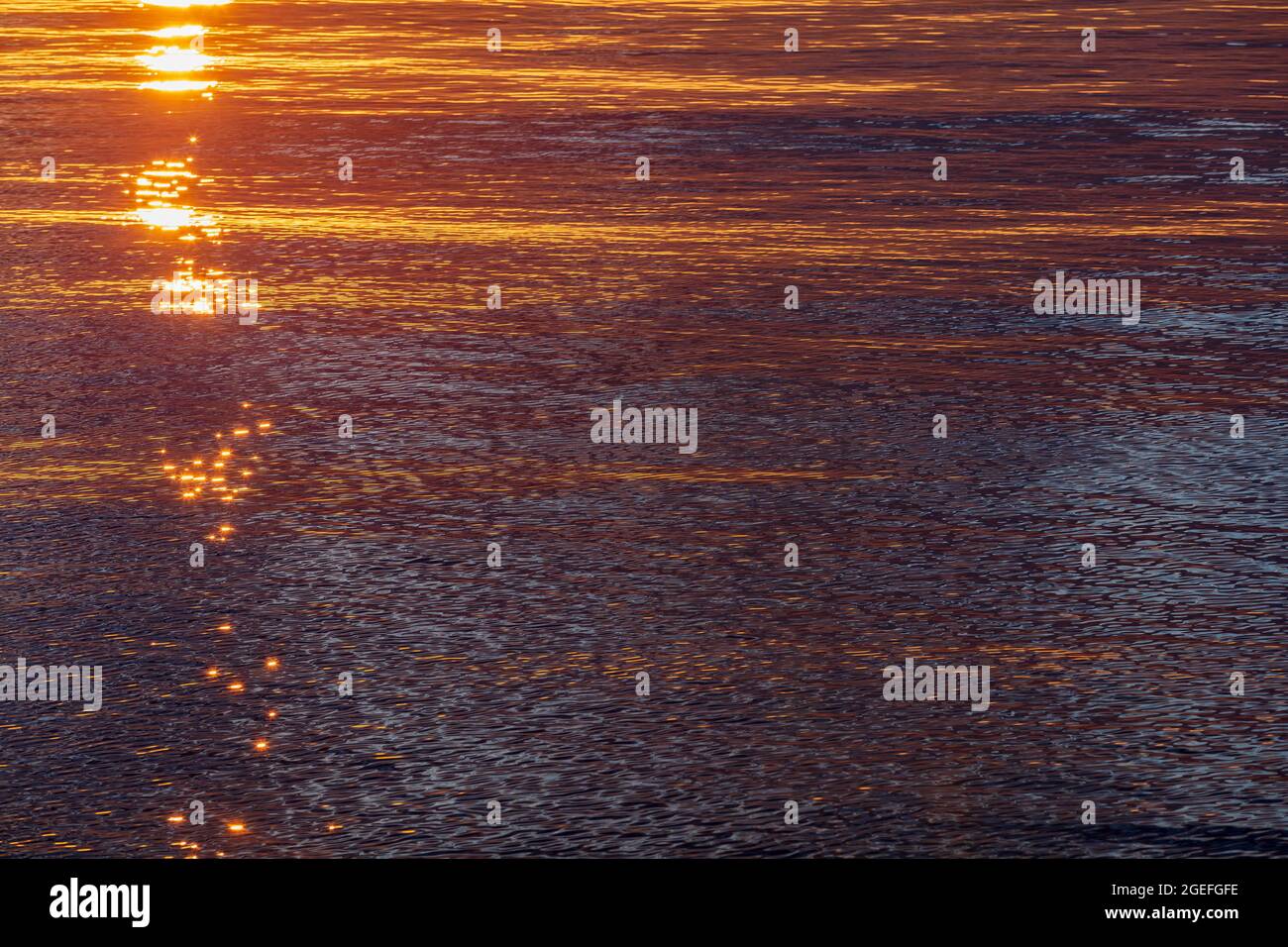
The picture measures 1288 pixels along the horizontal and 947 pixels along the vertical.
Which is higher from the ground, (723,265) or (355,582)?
(723,265)

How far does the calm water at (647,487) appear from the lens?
522 cm

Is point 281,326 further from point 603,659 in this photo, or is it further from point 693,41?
point 693,41

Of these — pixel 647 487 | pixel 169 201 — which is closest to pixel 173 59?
pixel 169 201

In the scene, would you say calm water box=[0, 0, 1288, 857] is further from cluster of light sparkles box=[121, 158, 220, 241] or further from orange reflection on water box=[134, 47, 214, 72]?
orange reflection on water box=[134, 47, 214, 72]

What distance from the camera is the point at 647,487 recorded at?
24.5ft

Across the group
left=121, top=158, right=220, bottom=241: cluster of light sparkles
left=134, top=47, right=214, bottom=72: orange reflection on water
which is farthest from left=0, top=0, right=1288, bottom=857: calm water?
left=134, top=47, right=214, bottom=72: orange reflection on water

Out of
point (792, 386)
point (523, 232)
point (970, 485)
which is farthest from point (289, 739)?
point (523, 232)

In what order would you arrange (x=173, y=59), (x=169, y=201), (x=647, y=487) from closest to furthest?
(x=647, y=487), (x=169, y=201), (x=173, y=59)

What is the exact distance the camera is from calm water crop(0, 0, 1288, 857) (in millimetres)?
5219

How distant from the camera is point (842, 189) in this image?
12.8m

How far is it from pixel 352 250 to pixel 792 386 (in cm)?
355

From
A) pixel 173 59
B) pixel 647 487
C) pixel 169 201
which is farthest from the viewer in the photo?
pixel 173 59

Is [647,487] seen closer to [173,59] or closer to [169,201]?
[169,201]

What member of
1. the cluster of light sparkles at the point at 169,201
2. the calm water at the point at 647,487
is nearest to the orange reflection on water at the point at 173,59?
the calm water at the point at 647,487
